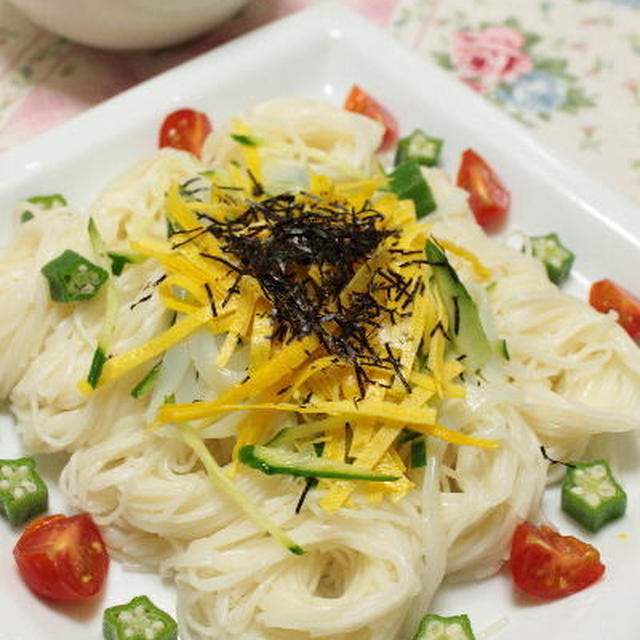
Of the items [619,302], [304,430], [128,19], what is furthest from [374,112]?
[304,430]

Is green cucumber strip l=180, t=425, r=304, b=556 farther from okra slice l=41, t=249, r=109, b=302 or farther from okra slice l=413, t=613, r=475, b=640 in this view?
okra slice l=41, t=249, r=109, b=302

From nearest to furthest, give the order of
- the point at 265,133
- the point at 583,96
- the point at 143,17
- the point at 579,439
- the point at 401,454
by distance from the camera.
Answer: the point at 401,454 < the point at 579,439 < the point at 265,133 < the point at 143,17 < the point at 583,96

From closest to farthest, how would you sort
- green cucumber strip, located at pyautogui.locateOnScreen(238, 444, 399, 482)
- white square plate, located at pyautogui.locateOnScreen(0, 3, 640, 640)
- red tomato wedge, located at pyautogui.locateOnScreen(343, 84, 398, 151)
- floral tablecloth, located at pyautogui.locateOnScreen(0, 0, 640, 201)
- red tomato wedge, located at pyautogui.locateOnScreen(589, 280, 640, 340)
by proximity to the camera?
green cucumber strip, located at pyautogui.locateOnScreen(238, 444, 399, 482), white square plate, located at pyautogui.locateOnScreen(0, 3, 640, 640), red tomato wedge, located at pyautogui.locateOnScreen(589, 280, 640, 340), red tomato wedge, located at pyautogui.locateOnScreen(343, 84, 398, 151), floral tablecloth, located at pyautogui.locateOnScreen(0, 0, 640, 201)

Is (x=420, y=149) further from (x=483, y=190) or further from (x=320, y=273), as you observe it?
(x=320, y=273)

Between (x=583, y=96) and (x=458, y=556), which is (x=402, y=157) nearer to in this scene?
(x=583, y=96)

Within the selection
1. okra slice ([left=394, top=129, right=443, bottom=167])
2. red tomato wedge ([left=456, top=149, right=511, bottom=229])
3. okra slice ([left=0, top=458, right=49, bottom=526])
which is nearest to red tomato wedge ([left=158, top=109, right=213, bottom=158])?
okra slice ([left=394, top=129, right=443, bottom=167])

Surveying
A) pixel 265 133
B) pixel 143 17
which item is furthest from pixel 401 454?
pixel 143 17

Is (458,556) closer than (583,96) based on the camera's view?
Yes

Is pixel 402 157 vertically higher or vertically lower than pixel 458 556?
higher
